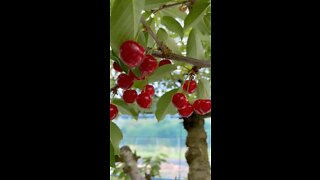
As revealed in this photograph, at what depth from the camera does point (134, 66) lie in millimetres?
457

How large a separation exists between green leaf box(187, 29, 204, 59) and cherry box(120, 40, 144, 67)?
295 millimetres

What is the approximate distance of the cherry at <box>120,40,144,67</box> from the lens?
39cm

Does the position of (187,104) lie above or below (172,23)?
below

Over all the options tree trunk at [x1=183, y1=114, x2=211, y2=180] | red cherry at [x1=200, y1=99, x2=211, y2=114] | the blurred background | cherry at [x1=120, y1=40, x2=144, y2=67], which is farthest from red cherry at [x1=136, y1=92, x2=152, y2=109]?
the blurred background

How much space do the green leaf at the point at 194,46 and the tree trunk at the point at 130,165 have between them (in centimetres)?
66

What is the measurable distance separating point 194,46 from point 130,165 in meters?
0.68

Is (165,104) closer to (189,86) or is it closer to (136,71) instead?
(189,86)

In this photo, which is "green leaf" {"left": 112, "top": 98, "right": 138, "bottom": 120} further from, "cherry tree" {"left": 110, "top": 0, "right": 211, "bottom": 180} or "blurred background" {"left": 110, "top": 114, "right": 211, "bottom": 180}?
"blurred background" {"left": 110, "top": 114, "right": 211, "bottom": 180}

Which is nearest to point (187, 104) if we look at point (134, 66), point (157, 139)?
point (134, 66)
